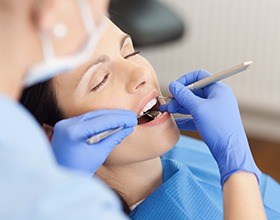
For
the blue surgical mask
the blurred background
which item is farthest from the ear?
the blurred background

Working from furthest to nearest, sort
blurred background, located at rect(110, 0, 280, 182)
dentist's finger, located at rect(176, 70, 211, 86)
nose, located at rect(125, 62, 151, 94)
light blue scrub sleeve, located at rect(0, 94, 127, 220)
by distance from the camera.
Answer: blurred background, located at rect(110, 0, 280, 182)
dentist's finger, located at rect(176, 70, 211, 86)
nose, located at rect(125, 62, 151, 94)
light blue scrub sleeve, located at rect(0, 94, 127, 220)

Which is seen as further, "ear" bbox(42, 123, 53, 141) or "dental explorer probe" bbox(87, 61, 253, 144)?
"ear" bbox(42, 123, 53, 141)

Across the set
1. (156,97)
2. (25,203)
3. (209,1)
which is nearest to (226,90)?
(156,97)

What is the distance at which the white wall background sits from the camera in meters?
3.25

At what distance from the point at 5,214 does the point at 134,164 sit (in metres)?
0.76

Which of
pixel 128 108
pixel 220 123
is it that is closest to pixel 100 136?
pixel 128 108

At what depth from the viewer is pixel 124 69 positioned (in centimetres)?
154

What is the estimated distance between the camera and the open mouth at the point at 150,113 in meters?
1.58

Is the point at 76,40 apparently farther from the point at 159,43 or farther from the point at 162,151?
the point at 159,43

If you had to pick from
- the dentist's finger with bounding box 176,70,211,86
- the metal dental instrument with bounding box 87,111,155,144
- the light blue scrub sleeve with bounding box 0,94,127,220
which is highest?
the light blue scrub sleeve with bounding box 0,94,127,220

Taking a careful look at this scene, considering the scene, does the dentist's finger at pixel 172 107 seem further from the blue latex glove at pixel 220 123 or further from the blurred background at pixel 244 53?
the blurred background at pixel 244 53

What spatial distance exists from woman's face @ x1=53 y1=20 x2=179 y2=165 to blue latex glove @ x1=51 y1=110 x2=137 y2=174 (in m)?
0.10

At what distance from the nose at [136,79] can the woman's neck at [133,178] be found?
189 mm

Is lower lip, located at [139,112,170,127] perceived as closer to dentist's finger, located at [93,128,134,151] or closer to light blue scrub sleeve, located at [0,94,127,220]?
dentist's finger, located at [93,128,134,151]
